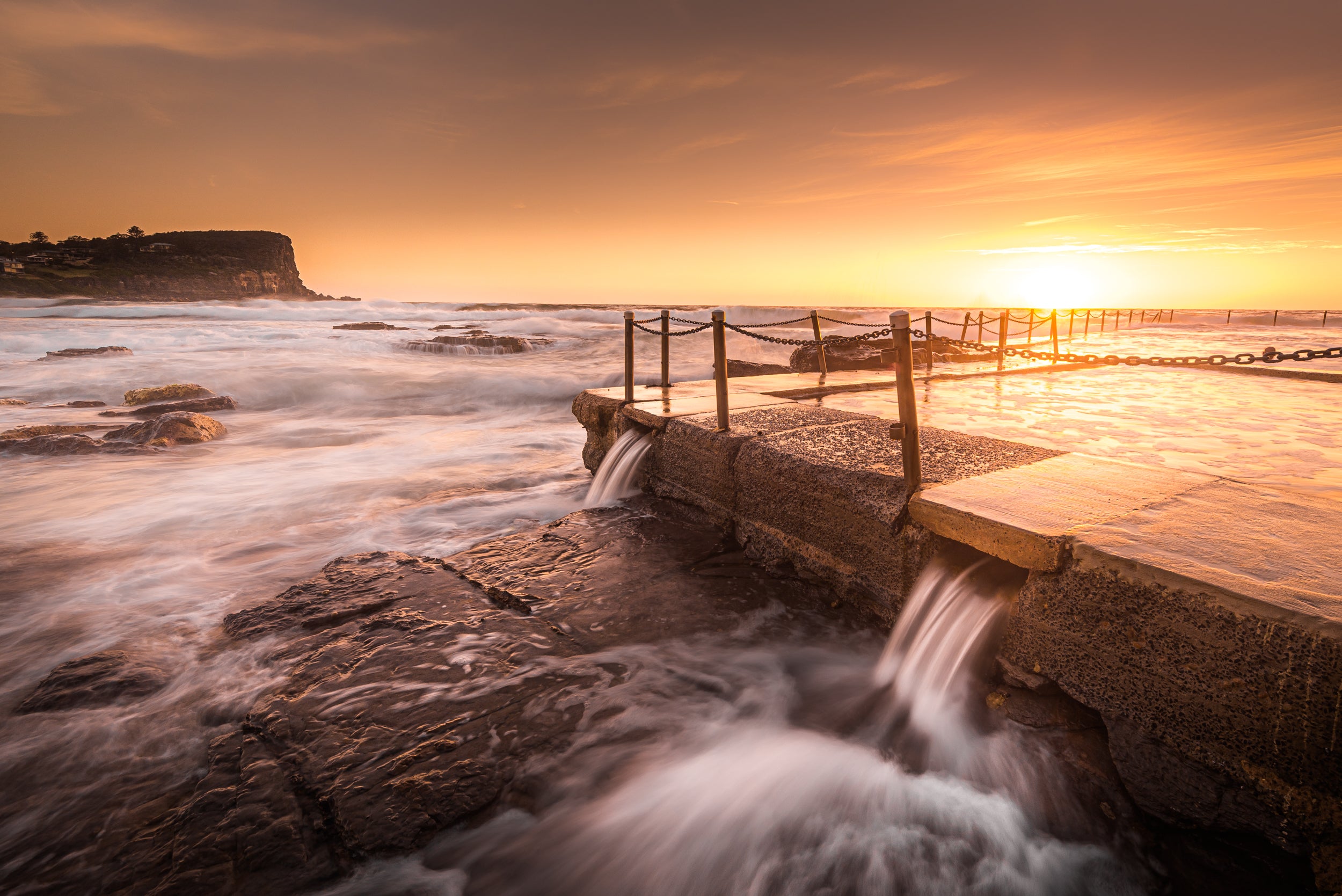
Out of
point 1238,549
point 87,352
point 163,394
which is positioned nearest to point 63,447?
point 163,394

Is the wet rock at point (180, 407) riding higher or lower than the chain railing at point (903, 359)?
lower

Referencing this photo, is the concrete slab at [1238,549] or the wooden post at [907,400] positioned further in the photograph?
the wooden post at [907,400]

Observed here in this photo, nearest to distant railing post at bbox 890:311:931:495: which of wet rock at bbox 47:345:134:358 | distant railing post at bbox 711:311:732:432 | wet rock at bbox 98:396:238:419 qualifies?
distant railing post at bbox 711:311:732:432

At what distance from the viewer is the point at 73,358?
1756 centimetres

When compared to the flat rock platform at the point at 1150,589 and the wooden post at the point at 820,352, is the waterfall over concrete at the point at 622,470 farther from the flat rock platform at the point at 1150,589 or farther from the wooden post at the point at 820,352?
the wooden post at the point at 820,352

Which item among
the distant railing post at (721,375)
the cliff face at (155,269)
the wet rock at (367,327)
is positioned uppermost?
the cliff face at (155,269)

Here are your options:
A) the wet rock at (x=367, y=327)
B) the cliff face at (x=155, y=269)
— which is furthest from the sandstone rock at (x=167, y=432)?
the cliff face at (x=155, y=269)

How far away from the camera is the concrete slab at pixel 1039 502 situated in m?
2.37

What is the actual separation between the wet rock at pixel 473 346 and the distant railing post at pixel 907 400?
68.3 feet

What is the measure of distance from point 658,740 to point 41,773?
257 cm

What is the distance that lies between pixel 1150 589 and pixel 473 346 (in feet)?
74.8

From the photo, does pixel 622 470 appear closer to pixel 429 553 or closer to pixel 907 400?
pixel 429 553

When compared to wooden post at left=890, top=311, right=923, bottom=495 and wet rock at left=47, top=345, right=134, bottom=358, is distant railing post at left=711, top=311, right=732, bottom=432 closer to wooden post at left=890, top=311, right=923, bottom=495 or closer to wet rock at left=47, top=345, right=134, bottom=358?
wooden post at left=890, top=311, right=923, bottom=495

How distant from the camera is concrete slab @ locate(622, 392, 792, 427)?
5105mm
